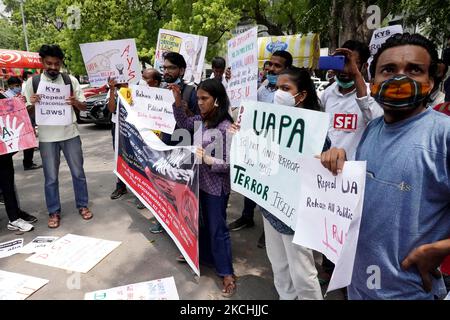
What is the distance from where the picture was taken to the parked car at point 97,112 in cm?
1114

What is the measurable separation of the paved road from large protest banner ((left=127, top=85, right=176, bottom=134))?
4.33ft

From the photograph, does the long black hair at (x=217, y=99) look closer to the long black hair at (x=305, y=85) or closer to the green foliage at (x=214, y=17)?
the long black hair at (x=305, y=85)

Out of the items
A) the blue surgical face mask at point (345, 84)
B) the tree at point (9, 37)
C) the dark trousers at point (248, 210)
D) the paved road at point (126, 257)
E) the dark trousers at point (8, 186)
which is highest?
the tree at point (9, 37)

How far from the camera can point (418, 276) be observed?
4.41ft

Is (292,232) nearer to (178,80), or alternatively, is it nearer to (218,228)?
(218,228)

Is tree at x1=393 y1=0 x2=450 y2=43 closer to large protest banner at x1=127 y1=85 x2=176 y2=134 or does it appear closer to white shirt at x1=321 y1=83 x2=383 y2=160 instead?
white shirt at x1=321 y1=83 x2=383 y2=160

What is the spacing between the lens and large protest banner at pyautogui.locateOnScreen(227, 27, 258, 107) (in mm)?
3463

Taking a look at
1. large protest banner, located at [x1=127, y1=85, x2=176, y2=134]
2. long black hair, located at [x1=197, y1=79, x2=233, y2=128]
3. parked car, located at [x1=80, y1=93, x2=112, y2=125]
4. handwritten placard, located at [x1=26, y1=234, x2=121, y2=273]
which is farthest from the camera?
parked car, located at [x1=80, y1=93, x2=112, y2=125]

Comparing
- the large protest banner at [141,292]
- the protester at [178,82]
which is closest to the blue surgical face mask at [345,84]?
the protester at [178,82]

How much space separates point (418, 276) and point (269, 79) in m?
2.88

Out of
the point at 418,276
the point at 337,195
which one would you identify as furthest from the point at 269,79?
the point at 418,276

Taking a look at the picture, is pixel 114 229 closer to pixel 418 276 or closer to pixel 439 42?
pixel 418 276

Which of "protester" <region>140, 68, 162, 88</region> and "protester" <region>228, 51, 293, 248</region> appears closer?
"protester" <region>228, 51, 293, 248</region>

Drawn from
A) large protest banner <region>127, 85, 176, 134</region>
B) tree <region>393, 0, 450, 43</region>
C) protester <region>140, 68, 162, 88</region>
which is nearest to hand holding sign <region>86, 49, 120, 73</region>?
protester <region>140, 68, 162, 88</region>
